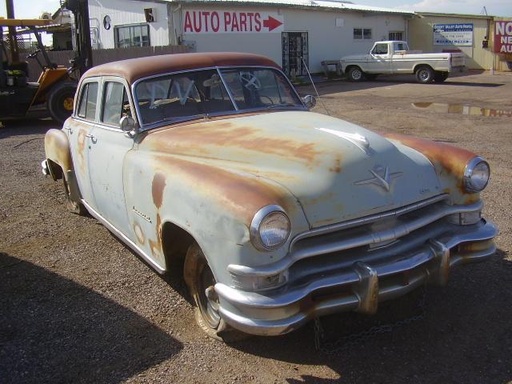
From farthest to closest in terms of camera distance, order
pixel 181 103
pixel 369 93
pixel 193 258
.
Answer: pixel 369 93 → pixel 181 103 → pixel 193 258

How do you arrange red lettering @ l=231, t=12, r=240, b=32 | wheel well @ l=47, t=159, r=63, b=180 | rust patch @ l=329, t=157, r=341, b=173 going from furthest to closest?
red lettering @ l=231, t=12, r=240, b=32, wheel well @ l=47, t=159, r=63, b=180, rust patch @ l=329, t=157, r=341, b=173

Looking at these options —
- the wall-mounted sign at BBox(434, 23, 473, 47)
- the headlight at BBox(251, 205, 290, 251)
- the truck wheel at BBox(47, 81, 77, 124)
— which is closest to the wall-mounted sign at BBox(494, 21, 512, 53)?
the wall-mounted sign at BBox(434, 23, 473, 47)

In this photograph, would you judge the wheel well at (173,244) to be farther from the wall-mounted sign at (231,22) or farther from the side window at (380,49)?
the side window at (380,49)

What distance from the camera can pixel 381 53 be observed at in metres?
24.4

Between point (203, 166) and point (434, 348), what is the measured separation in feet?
5.90

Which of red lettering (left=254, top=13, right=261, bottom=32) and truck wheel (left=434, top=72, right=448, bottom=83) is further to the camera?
red lettering (left=254, top=13, right=261, bottom=32)

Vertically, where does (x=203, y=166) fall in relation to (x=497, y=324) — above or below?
above

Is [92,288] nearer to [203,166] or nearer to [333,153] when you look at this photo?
[203,166]

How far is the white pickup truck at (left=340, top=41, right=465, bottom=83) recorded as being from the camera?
74.1ft

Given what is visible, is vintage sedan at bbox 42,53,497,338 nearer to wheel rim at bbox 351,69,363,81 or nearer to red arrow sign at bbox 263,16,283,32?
red arrow sign at bbox 263,16,283,32

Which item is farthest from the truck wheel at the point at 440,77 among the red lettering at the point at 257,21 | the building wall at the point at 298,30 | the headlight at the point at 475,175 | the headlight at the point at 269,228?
the headlight at the point at 269,228

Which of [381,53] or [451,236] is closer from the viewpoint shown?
[451,236]

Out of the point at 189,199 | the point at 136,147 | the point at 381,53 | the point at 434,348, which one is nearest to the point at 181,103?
the point at 136,147

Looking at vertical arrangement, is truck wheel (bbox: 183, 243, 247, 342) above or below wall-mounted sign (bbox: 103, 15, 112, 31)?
below
